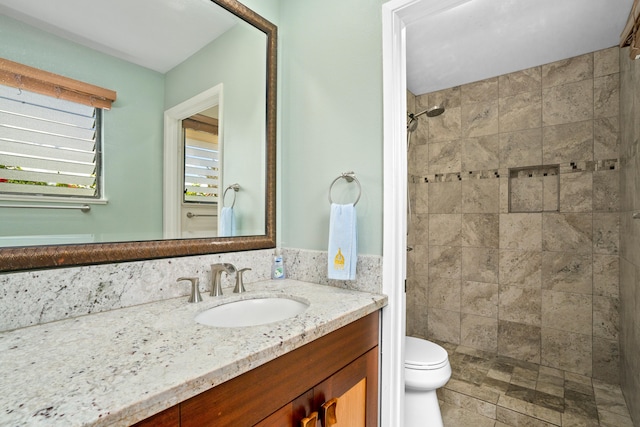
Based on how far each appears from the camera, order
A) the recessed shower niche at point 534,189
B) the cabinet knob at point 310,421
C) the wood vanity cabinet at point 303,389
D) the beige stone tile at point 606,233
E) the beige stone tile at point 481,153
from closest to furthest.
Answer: the wood vanity cabinet at point 303,389, the cabinet knob at point 310,421, the beige stone tile at point 606,233, the recessed shower niche at point 534,189, the beige stone tile at point 481,153

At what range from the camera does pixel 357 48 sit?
132cm

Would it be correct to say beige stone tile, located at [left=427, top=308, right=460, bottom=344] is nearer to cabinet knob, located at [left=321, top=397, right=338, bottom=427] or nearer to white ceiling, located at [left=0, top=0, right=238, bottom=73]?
cabinet knob, located at [left=321, top=397, right=338, bottom=427]

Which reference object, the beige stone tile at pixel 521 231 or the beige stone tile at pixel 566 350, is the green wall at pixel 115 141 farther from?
the beige stone tile at pixel 566 350

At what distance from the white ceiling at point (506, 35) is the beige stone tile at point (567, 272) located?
5.03ft

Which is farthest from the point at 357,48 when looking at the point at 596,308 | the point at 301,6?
the point at 596,308

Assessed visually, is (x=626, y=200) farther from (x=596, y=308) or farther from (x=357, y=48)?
(x=357, y=48)

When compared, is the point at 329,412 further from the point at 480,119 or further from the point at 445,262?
the point at 480,119

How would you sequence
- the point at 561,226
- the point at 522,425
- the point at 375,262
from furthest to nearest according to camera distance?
1. the point at 561,226
2. the point at 522,425
3. the point at 375,262

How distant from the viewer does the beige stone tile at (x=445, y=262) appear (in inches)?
113

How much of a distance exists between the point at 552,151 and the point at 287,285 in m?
2.39

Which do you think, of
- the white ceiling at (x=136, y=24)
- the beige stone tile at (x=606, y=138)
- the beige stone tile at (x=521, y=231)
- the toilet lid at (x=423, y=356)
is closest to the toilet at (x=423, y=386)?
the toilet lid at (x=423, y=356)

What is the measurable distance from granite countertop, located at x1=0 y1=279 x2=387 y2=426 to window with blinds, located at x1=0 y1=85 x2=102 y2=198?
40 cm

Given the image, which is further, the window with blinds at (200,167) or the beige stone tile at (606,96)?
the beige stone tile at (606,96)

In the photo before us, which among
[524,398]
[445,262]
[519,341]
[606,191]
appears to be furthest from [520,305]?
[606,191]
